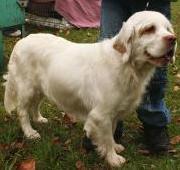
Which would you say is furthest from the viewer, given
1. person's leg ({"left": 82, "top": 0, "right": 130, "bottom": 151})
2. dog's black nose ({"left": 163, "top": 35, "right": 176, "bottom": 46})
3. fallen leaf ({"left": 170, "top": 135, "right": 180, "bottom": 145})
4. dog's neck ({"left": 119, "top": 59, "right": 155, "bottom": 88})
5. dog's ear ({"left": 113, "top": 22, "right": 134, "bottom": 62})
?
fallen leaf ({"left": 170, "top": 135, "right": 180, "bottom": 145})

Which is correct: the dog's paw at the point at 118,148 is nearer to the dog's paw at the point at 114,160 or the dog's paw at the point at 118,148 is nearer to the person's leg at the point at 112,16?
the dog's paw at the point at 114,160

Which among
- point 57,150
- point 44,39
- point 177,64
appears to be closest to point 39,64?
point 44,39

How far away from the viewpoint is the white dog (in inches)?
159

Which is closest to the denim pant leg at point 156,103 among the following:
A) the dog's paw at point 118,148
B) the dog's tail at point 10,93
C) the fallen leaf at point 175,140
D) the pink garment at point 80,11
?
the fallen leaf at point 175,140

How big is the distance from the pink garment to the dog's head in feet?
23.4

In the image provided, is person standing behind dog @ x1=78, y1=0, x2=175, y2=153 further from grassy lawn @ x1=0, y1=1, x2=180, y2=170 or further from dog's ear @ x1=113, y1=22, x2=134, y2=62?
dog's ear @ x1=113, y1=22, x2=134, y2=62

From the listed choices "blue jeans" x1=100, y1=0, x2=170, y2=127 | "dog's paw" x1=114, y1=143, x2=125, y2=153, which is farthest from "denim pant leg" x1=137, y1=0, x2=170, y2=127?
"dog's paw" x1=114, y1=143, x2=125, y2=153

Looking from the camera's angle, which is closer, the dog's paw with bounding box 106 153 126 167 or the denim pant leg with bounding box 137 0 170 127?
the dog's paw with bounding box 106 153 126 167

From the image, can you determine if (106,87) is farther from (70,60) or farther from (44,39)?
(44,39)

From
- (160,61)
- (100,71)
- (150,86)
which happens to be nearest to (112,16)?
(100,71)

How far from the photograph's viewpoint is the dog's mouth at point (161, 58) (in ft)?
13.2

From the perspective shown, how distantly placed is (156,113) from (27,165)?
1.31 meters

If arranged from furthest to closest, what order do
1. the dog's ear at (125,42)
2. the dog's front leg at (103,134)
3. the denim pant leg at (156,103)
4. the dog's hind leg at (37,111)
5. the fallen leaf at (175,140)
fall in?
the dog's hind leg at (37,111), the fallen leaf at (175,140), the denim pant leg at (156,103), the dog's front leg at (103,134), the dog's ear at (125,42)

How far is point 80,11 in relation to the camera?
11.5 m
